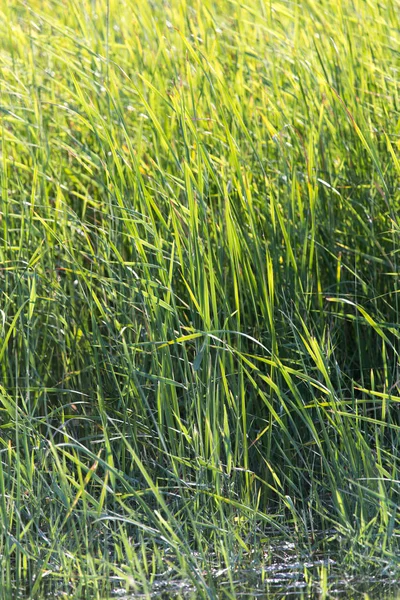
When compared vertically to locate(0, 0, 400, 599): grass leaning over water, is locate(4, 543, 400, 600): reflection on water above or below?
below

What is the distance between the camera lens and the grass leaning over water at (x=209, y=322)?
2.01m

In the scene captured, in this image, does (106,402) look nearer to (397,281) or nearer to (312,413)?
(312,413)

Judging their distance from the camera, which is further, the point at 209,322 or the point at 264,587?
the point at 209,322

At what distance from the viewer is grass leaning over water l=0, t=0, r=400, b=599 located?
201cm

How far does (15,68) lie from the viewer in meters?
2.93

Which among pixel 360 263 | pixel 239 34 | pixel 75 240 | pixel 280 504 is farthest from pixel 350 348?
pixel 239 34

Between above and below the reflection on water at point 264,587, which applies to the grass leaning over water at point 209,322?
above

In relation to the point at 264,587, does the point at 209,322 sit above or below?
above

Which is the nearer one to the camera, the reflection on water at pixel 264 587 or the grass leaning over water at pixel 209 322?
the reflection on water at pixel 264 587

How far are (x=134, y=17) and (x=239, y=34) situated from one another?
432 millimetres

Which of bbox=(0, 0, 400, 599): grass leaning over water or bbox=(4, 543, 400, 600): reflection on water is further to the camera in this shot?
bbox=(0, 0, 400, 599): grass leaning over water

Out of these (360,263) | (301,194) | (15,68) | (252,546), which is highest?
(15,68)

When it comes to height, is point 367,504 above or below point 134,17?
below

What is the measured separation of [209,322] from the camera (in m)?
Answer: 2.15
